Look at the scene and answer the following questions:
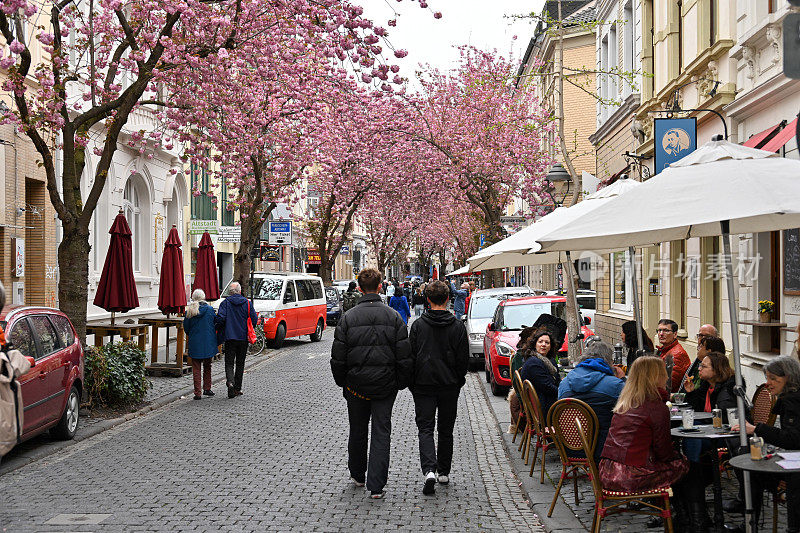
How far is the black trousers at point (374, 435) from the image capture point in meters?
7.80

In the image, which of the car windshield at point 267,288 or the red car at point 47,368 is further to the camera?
the car windshield at point 267,288

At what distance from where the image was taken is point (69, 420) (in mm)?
10867

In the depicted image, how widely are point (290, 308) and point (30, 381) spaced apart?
55.4 ft

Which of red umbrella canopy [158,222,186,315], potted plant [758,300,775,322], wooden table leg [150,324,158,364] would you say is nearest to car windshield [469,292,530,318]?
red umbrella canopy [158,222,186,315]

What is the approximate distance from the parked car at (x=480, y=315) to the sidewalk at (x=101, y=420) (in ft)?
16.6

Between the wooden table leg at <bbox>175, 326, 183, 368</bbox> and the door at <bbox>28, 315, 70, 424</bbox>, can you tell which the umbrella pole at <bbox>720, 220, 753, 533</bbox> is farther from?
the wooden table leg at <bbox>175, 326, 183, 368</bbox>

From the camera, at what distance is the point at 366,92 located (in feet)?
90.3

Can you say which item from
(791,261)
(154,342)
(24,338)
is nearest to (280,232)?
(154,342)

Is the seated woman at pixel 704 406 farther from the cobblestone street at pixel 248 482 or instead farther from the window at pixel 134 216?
the window at pixel 134 216

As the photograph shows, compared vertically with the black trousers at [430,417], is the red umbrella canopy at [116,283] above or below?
above

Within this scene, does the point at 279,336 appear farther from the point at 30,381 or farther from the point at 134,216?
the point at 30,381

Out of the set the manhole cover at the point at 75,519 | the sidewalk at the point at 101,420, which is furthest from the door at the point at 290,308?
the manhole cover at the point at 75,519

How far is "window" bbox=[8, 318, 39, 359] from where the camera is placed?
367 inches

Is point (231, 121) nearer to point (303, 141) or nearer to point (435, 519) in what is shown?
point (303, 141)
